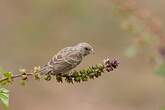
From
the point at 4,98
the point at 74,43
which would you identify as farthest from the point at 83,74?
the point at 74,43

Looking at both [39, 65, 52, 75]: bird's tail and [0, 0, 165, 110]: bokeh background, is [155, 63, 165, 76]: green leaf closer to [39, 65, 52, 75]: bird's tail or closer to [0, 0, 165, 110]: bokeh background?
[39, 65, 52, 75]: bird's tail

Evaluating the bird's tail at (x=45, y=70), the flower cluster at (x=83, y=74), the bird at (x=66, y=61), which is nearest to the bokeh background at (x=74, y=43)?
the bird at (x=66, y=61)

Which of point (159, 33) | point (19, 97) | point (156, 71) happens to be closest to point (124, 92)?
point (19, 97)

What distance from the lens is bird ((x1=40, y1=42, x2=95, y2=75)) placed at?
17.6 feet

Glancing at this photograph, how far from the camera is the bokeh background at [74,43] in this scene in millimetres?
15906

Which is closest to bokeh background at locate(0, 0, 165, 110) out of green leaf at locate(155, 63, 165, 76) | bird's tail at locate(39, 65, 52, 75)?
green leaf at locate(155, 63, 165, 76)

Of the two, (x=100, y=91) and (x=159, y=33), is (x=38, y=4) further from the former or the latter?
(x=159, y=33)

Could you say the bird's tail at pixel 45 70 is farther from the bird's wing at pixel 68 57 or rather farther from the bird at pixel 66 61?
the bird's wing at pixel 68 57

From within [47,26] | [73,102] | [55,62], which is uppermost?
[47,26]

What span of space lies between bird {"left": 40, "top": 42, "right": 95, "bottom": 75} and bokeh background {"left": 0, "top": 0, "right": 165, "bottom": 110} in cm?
877

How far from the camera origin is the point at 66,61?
5.49 m

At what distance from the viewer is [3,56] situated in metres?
16.3

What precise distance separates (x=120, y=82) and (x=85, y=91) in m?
1.34

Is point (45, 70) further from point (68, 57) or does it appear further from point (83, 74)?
point (83, 74)
